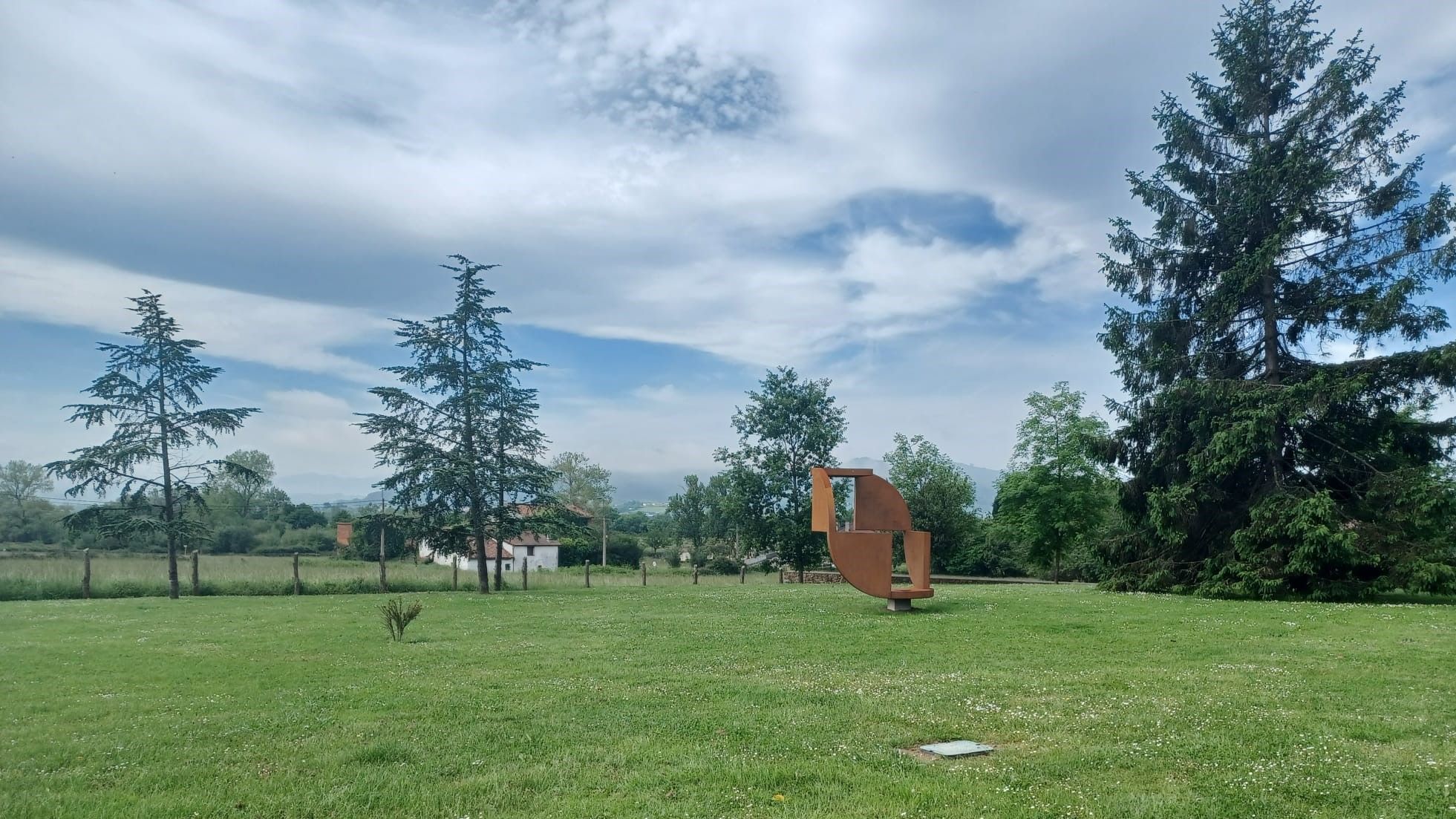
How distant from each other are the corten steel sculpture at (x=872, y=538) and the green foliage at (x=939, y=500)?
119 ft

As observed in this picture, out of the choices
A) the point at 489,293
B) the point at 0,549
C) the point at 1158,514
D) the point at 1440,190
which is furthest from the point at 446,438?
the point at 1440,190

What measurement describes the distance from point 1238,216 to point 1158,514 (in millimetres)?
9387

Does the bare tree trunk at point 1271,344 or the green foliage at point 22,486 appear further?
the bare tree trunk at point 1271,344

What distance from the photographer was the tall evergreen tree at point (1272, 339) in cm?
2286

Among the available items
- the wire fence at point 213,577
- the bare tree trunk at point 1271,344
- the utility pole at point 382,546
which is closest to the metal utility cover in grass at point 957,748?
the bare tree trunk at point 1271,344

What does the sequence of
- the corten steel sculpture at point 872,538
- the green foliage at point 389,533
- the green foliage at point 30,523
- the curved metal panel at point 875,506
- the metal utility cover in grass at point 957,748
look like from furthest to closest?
the green foliage at point 389,533 < the curved metal panel at point 875,506 < the green foliage at point 30,523 < the corten steel sculpture at point 872,538 < the metal utility cover in grass at point 957,748

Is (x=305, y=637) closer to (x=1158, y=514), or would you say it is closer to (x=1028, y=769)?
(x=1028, y=769)

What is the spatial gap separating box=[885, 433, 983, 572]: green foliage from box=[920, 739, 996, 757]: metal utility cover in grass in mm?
50476

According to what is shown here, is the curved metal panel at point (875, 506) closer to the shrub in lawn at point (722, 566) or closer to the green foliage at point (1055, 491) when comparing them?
the green foliage at point (1055, 491)

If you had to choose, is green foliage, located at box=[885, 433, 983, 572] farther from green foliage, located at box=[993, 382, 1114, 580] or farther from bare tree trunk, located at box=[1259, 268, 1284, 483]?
bare tree trunk, located at box=[1259, 268, 1284, 483]

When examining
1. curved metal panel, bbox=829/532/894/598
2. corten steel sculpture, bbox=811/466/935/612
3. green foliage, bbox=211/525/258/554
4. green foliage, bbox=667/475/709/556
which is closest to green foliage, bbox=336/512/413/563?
green foliage, bbox=211/525/258/554

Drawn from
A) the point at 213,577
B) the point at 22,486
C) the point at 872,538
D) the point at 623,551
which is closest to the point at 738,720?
the point at 872,538

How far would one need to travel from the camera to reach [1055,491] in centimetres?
4722

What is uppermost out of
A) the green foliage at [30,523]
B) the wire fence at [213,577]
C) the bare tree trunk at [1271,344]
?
the bare tree trunk at [1271,344]
